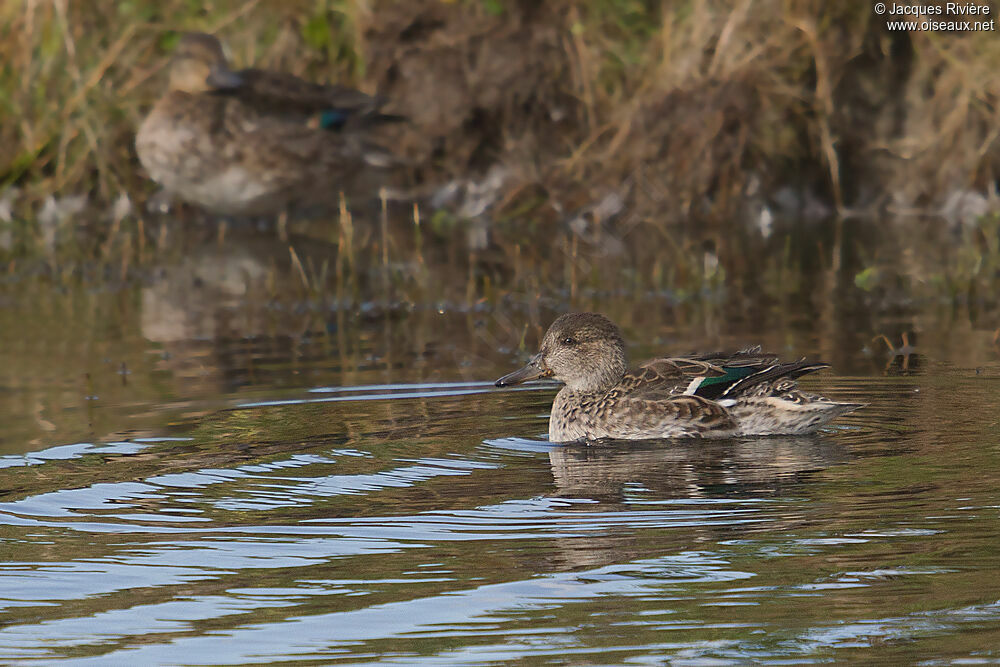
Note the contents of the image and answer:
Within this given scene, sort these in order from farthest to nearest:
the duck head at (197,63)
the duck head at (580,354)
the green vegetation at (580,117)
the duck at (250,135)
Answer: the duck head at (197,63) < the duck at (250,135) < the green vegetation at (580,117) < the duck head at (580,354)

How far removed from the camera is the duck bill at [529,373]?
7742 millimetres

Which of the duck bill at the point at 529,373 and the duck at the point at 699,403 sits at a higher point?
the duck bill at the point at 529,373

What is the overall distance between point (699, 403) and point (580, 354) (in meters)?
0.85

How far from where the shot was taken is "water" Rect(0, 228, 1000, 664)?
4.14m

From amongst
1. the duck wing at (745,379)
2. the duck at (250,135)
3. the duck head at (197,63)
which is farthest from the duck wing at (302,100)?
the duck wing at (745,379)

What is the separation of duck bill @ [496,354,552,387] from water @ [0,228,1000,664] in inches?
6.3

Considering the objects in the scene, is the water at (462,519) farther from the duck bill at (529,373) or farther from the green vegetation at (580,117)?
the green vegetation at (580,117)

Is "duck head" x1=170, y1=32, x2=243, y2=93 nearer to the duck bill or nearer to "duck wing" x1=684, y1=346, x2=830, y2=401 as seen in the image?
the duck bill

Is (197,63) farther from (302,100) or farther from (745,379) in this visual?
(745,379)

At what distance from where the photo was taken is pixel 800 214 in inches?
626
